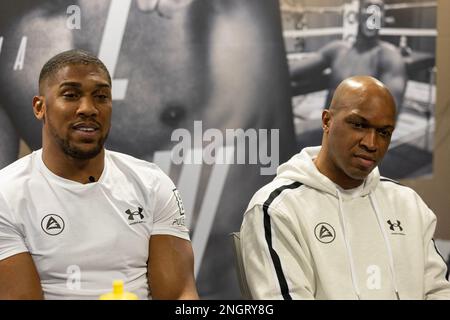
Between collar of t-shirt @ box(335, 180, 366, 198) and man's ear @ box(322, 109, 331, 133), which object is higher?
man's ear @ box(322, 109, 331, 133)

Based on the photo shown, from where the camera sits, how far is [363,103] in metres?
2.16

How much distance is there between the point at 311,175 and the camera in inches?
87.4

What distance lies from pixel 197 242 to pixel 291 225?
1.10m

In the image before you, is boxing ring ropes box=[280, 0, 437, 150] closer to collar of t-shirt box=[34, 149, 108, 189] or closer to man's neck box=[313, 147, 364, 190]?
man's neck box=[313, 147, 364, 190]

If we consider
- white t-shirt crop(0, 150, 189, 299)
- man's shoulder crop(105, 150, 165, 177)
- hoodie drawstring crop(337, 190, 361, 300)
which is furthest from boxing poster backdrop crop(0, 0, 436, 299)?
hoodie drawstring crop(337, 190, 361, 300)

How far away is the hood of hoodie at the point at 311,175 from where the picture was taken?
221 centimetres

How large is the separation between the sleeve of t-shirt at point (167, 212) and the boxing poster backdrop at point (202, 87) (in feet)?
2.69

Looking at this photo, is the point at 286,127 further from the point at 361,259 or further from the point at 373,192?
the point at 361,259

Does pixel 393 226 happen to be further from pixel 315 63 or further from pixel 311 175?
pixel 315 63

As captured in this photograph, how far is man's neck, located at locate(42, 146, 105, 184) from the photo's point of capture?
2105 millimetres

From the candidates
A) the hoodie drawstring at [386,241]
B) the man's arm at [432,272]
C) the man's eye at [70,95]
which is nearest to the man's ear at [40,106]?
the man's eye at [70,95]

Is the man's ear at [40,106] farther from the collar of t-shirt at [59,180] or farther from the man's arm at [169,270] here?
the man's arm at [169,270]
